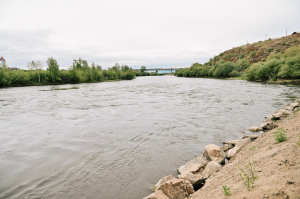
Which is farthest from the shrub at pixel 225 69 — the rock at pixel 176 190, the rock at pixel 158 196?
the rock at pixel 158 196

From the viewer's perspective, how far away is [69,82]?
104 metres

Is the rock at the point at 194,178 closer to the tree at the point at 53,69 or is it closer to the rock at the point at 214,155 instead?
the rock at the point at 214,155

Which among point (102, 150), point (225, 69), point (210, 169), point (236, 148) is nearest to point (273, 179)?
point (210, 169)

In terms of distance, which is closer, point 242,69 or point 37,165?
point 37,165

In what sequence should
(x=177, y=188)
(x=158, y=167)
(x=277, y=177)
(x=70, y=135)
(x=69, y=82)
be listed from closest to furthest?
(x=277, y=177), (x=177, y=188), (x=158, y=167), (x=70, y=135), (x=69, y=82)

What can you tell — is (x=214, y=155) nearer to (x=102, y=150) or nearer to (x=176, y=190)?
(x=176, y=190)

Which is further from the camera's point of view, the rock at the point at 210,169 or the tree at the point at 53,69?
the tree at the point at 53,69

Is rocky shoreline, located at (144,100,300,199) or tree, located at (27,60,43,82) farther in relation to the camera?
tree, located at (27,60,43,82)

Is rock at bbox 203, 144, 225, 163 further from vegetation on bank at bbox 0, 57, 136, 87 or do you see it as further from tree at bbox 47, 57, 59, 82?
tree at bbox 47, 57, 59, 82

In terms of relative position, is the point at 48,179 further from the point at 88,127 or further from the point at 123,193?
the point at 88,127

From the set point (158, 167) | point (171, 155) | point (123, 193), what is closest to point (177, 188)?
point (123, 193)

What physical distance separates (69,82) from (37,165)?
103 m

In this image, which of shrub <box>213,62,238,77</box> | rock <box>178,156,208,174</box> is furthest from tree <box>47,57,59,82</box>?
rock <box>178,156,208,174</box>

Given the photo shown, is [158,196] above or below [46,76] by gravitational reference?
below
